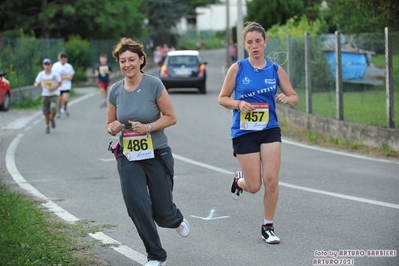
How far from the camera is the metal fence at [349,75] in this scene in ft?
46.0

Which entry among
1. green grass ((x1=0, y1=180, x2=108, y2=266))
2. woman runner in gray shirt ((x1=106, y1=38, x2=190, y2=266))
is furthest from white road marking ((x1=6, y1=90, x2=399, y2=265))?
woman runner in gray shirt ((x1=106, y1=38, x2=190, y2=266))

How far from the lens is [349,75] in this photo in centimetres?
1625

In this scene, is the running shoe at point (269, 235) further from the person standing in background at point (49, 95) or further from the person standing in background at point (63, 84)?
the person standing in background at point (63, 84)

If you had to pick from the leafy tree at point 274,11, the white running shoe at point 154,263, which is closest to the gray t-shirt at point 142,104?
the white running shoe at point 154,263

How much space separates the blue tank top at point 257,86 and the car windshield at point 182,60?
25198 mm

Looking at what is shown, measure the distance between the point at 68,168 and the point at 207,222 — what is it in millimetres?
4970

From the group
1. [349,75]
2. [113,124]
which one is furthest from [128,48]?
[349,75]

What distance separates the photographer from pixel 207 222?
338 inches

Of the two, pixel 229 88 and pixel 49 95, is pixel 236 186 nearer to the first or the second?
pixel 229 88

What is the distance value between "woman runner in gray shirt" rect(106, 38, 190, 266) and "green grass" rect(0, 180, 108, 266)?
2.18 ft

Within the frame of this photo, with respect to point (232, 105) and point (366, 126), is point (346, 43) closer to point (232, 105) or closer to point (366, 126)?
point (366, 126)

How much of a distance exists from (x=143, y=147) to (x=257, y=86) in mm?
1494

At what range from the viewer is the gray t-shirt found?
21.8 feet

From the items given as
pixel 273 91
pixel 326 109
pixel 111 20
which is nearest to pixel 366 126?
pixel 326 109
